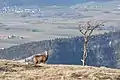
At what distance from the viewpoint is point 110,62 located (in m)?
159

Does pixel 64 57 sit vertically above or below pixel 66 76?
below

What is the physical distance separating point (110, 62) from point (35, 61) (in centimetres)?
12940

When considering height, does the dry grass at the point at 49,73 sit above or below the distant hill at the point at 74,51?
above

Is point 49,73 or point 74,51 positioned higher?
point 49,73

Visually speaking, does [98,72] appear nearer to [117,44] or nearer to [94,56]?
[94,56]

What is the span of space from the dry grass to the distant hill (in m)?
116

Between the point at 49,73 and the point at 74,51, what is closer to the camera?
the point at 49,73

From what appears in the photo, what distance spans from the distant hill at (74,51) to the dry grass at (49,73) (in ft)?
379

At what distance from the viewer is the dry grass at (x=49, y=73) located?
87.0ft

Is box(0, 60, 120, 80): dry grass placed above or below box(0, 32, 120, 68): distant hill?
above

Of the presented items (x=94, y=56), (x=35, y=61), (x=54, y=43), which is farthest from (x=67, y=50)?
(x=35, y=61)

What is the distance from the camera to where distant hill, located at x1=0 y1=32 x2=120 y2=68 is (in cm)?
15200

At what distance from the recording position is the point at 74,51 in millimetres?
170125

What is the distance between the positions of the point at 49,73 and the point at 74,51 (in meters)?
143
